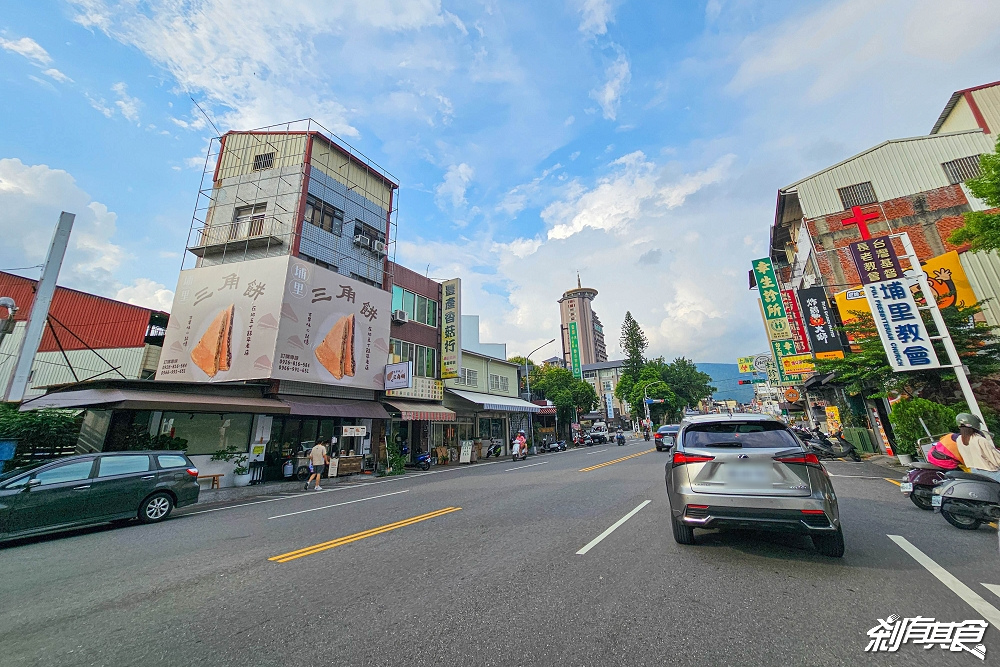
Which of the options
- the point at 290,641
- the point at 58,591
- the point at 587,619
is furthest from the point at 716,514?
the point at 58,591

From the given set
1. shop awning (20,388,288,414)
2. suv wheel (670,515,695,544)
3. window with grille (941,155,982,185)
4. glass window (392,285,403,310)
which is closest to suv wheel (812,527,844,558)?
suv wheel (670,515,695,544)

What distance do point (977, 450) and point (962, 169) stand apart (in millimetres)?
24330

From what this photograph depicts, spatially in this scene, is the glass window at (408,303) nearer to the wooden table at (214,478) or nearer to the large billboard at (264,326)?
the large billboard at (264,326)

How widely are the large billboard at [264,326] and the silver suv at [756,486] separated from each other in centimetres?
1585

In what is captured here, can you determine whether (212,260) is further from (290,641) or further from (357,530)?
(290,641)

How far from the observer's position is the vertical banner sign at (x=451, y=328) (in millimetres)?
23688

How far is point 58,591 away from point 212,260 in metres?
19.0

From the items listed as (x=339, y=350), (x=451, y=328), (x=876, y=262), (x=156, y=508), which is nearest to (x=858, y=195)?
(x=876, y=262)

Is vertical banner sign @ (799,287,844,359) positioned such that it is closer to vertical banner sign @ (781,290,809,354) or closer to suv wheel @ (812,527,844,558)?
vertical banner sign @ (781,290,809,354)

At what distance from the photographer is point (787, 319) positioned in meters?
24.9

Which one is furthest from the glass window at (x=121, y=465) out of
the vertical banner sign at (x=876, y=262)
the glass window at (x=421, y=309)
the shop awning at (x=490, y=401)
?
the vertical banner sign at (x=876, y=262)

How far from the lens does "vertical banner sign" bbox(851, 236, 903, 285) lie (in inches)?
534

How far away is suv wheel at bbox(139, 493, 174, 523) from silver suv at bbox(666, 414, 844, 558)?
10820 mm

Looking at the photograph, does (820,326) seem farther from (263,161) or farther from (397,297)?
(263,161)
